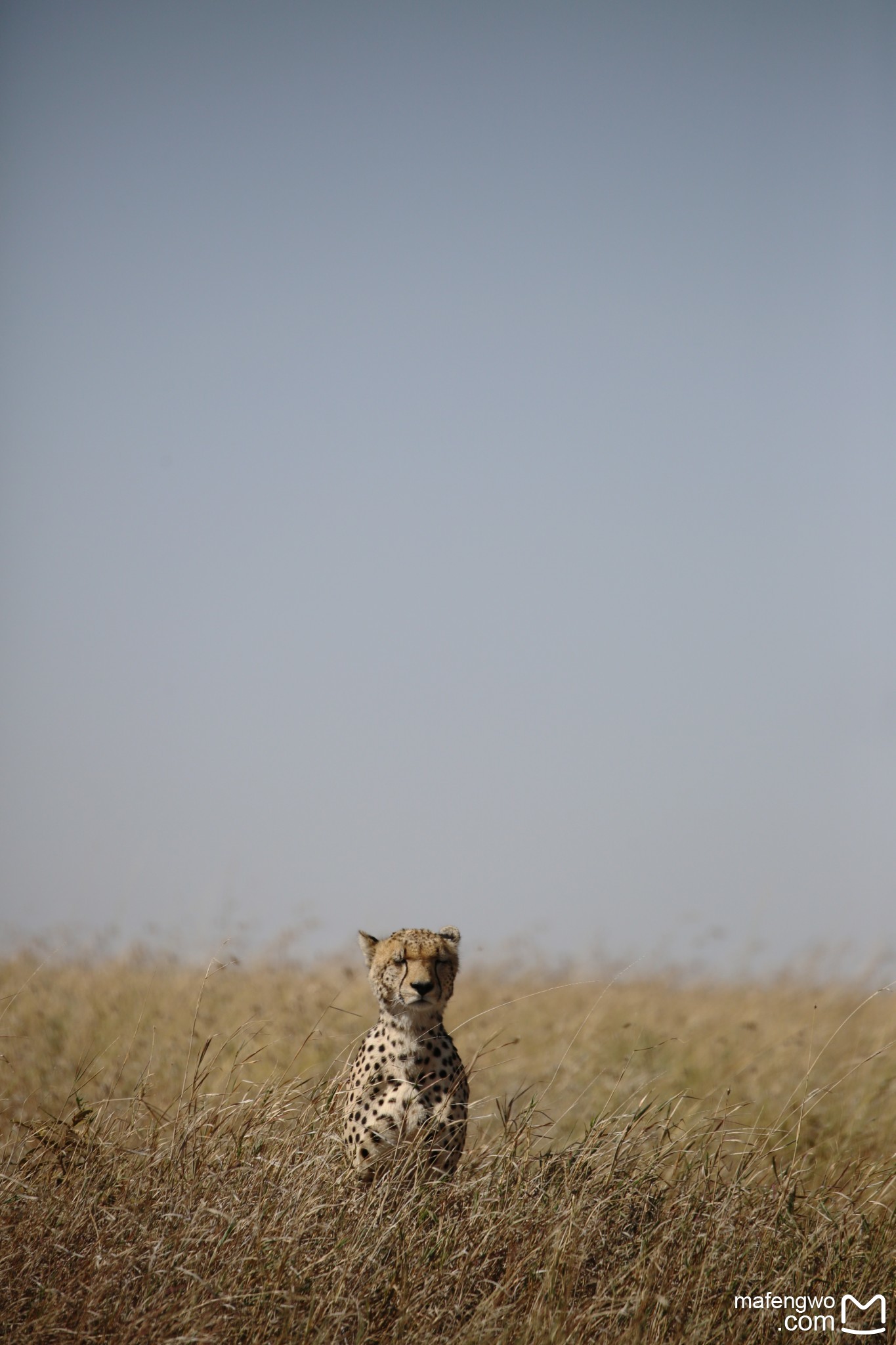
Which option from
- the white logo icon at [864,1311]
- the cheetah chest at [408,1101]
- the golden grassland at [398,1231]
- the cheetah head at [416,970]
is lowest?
the white logo icon at [864,1311]

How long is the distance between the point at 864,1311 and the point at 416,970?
1.75 metres

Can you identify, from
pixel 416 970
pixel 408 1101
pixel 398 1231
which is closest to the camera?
pixel 398 1231

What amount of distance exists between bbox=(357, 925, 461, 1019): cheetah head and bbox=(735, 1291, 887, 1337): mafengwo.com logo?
49.6 inches

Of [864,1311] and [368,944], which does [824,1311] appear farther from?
[368,944]

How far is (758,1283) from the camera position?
12.4 feet

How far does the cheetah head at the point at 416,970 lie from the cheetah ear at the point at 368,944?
0.01 meters

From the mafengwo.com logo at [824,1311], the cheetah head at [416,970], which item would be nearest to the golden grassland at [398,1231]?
the mafengwo.com logo at [824,1311]

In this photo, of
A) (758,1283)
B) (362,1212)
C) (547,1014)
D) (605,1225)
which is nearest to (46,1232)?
(362,1212)

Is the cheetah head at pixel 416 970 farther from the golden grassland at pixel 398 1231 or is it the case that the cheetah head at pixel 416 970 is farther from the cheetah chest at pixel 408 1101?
the golden grassland at pixel 398 1231

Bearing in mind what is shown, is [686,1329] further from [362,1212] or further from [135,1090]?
[135,1090]

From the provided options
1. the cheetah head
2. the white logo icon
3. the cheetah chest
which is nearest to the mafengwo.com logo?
the white logo icon

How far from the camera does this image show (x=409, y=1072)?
3.92 metres

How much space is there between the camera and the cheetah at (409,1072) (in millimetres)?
3793

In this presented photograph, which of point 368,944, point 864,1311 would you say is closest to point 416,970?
point 368,944
